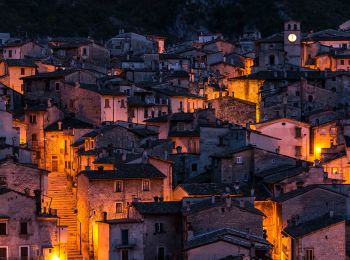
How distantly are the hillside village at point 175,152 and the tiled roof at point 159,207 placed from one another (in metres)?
0.05

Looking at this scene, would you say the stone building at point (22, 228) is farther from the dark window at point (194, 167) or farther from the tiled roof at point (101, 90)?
the tiled roof at point (101, 90)

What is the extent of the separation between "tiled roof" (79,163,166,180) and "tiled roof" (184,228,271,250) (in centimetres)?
692

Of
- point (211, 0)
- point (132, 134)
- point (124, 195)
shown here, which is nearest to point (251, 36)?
point (211, 0)

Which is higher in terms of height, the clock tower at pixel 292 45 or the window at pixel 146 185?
the clock tower at pixel 292 45

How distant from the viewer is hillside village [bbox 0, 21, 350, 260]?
55375 mm

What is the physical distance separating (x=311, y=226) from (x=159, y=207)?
21.5 feet

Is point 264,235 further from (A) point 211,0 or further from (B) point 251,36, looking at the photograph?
(A) point 211,0

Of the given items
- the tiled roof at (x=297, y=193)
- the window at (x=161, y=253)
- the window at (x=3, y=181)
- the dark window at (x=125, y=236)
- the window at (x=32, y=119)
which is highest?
the window at (x=32, y=119)

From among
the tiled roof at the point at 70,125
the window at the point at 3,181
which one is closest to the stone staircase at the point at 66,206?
the window at the point at 3,181

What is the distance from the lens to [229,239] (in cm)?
5309

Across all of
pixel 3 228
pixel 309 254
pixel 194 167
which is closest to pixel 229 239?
pixel 309 254

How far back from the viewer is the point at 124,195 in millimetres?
60812

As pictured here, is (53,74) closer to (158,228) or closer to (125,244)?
(158,228)

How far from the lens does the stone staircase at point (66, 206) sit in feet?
200
